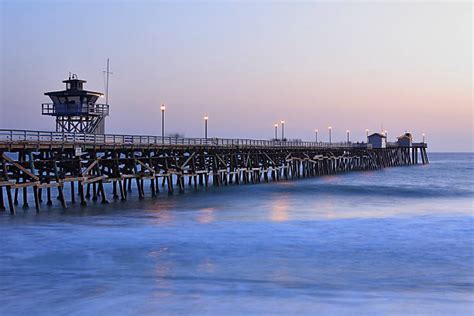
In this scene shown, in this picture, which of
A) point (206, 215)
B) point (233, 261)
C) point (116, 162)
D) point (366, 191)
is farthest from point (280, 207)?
point (366, 191)

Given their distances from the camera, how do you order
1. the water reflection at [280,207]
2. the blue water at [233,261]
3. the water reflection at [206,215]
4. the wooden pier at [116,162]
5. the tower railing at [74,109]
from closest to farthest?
the blue water at [233,261] < the water reflection at [206,215] < the wooden pier at [116,162] < the water reflection at [280,207] < the tower railing at [74,109]

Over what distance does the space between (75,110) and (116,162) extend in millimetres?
10352

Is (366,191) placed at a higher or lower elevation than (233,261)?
lower

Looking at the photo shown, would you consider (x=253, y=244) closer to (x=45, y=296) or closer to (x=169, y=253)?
(x=169, y=253)

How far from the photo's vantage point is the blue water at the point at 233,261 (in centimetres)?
1002

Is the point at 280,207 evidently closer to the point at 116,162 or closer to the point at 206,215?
the point at 206,215

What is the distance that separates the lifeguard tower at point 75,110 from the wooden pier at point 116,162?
245 cm

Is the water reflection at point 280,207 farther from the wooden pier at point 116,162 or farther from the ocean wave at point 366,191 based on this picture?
the wooden pier at point 116,162

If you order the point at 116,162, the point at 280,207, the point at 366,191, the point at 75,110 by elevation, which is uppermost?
the point at 75,110

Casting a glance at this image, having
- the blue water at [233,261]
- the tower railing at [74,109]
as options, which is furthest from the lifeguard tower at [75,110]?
the blue water at [233,261]

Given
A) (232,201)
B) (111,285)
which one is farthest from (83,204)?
(111,285)

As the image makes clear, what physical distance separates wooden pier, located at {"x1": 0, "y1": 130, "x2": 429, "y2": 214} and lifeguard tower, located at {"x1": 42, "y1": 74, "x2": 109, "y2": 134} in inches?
96.5

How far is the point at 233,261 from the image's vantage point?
45.5 feet

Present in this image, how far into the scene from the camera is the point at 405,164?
102 m
